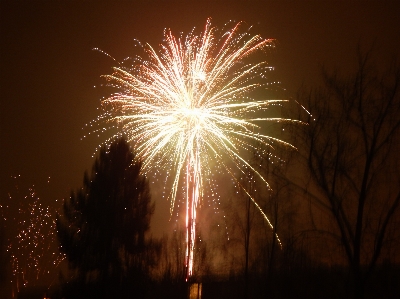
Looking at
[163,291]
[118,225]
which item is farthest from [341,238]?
[118,225]

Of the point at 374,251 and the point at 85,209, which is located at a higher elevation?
the point at 85,209

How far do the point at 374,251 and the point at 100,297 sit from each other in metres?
12.0

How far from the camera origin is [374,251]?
22047mm

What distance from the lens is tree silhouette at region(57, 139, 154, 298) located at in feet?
78.7

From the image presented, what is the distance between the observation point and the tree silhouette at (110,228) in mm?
23984

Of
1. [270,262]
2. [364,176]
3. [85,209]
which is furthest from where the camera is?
[270,262]

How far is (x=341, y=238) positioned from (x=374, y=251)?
1444 millimetres

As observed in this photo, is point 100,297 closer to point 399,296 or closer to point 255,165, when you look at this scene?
point 255,165

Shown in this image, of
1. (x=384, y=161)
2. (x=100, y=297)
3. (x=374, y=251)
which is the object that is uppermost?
(x=384, y=161)

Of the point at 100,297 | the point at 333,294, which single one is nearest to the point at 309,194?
the point at 333,294

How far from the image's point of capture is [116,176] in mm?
25766

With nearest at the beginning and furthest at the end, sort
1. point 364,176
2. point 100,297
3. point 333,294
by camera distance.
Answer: point 364,176
point 100,297
point 333,294

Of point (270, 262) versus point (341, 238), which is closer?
point (341, 238)

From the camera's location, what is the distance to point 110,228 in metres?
24.6
